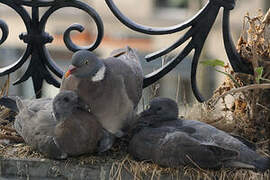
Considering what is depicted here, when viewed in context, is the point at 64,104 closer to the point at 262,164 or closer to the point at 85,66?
the point at 85,66

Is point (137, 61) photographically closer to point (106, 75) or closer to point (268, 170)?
point (106, 75)

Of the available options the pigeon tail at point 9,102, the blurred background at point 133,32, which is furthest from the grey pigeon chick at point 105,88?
the blurred background at point 133,32

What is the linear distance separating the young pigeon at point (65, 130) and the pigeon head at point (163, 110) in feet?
0.64

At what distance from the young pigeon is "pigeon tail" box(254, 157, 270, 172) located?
0.51 meters

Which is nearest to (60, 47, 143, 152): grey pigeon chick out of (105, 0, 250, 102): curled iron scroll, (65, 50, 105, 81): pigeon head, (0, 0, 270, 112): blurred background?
(65, 50, 105, 81): pigeon head

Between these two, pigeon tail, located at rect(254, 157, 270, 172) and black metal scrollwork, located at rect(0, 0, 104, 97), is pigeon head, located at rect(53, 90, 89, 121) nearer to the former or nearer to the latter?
black metal scrollwork, located at rect(0, 0, 104, 97)

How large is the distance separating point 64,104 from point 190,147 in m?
0.42

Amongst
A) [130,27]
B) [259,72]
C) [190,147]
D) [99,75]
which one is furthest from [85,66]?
[259,72]

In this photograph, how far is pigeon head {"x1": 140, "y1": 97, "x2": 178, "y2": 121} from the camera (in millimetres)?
1728

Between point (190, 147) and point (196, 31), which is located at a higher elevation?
point (196, 31)

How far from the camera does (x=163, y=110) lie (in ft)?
5.68

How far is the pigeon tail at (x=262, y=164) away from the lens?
5.13 ft

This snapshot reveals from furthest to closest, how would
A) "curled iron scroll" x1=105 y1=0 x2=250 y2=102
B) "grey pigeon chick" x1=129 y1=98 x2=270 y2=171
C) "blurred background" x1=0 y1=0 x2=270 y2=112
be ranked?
"blurred background" x1=0 y1=0 x2=270 y2=112, "curled iron scroll" x1=105 y1=0 x2=250 y2=102, "grey pigeon chick" x1=129 y1=98 x2=270 y2=171

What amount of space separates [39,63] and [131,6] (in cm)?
784
